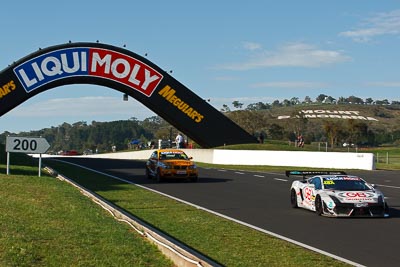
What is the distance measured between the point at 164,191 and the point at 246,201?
13.9ft

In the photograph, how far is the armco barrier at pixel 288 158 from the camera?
139ft

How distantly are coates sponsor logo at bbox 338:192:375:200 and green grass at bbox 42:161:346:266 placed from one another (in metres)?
3.09

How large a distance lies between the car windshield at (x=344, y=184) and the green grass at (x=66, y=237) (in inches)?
227

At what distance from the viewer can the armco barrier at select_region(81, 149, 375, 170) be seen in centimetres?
4222

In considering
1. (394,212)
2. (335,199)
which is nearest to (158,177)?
(394,212)

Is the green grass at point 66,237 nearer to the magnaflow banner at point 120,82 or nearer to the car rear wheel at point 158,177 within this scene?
the car rear wheel at point 158,177

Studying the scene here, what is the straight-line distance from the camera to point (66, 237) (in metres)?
10.5

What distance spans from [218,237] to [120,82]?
3751cm

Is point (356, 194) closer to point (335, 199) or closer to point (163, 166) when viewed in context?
point (335, 199)

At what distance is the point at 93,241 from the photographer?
10211mm

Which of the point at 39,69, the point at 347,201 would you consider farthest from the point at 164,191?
the point at 39,69

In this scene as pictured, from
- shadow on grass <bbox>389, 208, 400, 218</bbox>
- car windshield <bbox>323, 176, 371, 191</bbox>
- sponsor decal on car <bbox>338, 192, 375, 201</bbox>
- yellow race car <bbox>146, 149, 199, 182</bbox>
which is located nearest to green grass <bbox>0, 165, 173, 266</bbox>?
sponsor decal on car <bbox>338, 192, 375, 201</bbox>

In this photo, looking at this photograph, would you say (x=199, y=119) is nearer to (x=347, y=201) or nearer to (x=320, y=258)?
(x=347, y=201)

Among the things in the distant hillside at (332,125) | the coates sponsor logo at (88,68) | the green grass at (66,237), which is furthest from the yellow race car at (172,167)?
the distant hillside at (332,125)
